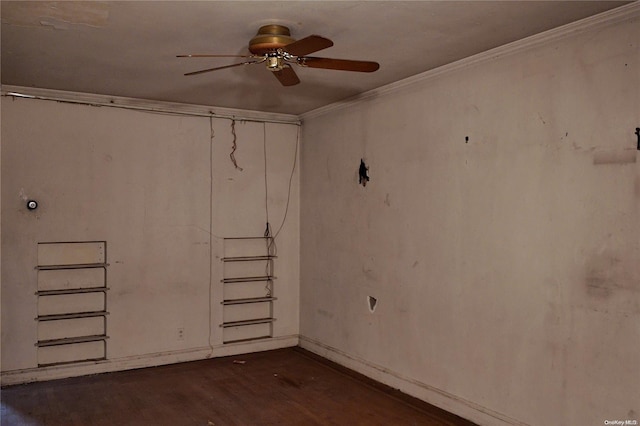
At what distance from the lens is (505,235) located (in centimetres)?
368

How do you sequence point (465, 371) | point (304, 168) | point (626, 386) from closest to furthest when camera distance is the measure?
point (626, 386)
point (465, 371)
point (304, 168)

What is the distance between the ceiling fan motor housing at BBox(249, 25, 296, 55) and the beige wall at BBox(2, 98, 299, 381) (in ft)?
8.39

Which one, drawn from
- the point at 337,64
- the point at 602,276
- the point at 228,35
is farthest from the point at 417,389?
the point at 228,35

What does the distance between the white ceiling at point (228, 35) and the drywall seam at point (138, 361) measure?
8.59 ft

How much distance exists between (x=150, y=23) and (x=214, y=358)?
364 centimetres

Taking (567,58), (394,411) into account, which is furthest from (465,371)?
(567,58)

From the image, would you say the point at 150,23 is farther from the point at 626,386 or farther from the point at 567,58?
the point at 626,386

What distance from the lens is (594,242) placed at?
3129mm

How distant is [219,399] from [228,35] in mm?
2898

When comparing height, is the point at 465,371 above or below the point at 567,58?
below

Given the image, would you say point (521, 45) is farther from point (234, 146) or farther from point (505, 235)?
point (234, 146)

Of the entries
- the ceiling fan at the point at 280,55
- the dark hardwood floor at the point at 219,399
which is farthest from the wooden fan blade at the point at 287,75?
the dark hardwood floor at the point at 219,399


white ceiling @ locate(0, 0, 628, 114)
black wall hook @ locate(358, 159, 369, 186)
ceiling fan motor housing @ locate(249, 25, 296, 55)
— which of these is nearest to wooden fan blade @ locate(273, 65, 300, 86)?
ceiling fan motor housing @ locate(249, 25, 296, 55)

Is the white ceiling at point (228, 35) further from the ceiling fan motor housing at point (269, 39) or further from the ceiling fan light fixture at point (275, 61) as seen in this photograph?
the ceiling fan light fixture at point (275, 61)
